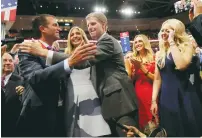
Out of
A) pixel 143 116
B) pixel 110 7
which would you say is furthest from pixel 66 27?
pixel 143 116

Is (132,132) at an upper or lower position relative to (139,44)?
lower

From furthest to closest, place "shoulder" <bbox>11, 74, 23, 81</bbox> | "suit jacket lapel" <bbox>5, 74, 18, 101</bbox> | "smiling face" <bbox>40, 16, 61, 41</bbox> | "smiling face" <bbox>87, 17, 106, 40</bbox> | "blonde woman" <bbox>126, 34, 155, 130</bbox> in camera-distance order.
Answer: "blonde woman" <bbox>126, 34, 155, 130</bbox>, "shoulder" <bbox>11, 74, 23, 81</bbox>, "suit jacket lapel" <bbox>5, 74, 18, 101</bbox>, "smiling face" <bbox>40, 16, 61, 41</bbox>, "smiling face" <bbox>87, 17, 106, 40</bbox>

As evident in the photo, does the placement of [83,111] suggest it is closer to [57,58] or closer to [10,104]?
[57,58]

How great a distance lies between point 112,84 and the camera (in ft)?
6.70

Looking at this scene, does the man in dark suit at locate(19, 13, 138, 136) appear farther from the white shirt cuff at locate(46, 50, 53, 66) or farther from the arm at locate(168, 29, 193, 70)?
the arm at locate(168, 29, 193, 70)

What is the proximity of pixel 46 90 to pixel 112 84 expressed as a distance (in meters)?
0.47

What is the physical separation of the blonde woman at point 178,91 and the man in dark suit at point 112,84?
283mm

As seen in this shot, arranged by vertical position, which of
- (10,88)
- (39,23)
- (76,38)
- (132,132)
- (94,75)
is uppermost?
(39,23)

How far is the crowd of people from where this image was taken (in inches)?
75.9

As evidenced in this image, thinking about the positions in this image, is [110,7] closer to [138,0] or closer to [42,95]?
[138,0]

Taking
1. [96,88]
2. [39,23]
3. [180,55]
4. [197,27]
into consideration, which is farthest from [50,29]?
[197,27]

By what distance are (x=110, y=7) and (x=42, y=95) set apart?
17.0m

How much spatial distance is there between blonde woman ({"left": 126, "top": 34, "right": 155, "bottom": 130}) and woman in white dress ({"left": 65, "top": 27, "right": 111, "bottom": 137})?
27.1 inches

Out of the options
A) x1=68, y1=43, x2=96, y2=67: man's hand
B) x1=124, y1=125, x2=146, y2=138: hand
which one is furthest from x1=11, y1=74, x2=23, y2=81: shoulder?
x1=124, y1=125, x2=146, y2=138: hand
